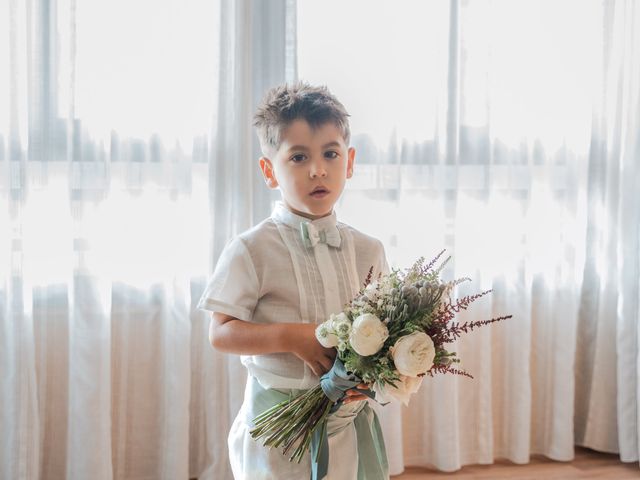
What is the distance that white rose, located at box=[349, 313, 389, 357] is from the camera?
1310mm

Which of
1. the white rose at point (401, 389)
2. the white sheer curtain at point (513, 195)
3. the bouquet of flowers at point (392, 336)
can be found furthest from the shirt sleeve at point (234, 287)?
the white sheer curtain at point (513, 195)

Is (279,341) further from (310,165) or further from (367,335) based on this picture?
(310,165)

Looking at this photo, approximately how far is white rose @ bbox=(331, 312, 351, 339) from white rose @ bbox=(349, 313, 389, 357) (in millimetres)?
26

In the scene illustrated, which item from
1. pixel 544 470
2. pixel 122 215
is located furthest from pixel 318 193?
pixel 544 470

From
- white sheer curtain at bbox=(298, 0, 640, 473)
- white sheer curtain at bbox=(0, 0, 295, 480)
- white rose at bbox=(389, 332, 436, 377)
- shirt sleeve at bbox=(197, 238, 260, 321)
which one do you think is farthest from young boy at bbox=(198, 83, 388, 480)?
white sheer curtain at bbox=(298, 0, 640, 473)

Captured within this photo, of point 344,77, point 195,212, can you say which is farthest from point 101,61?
point 344,77

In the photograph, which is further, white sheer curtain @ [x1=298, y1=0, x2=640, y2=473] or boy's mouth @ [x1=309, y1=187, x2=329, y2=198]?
white sheer curtain @ [x1=298, y1=0, x2=640, y2=473]

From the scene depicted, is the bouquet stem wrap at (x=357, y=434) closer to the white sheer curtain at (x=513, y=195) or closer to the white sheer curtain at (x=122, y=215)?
the white sheer curtain at (x=122, y=215)

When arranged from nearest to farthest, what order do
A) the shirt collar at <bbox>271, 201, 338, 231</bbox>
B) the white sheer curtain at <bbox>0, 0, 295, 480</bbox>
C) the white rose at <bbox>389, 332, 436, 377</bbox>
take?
1. the white rose at <bbox>389, 332, 436, 377</bbox>
2. the shirt collar at <bbox>271, 201, 338, 231</bbox>
3. the white sheer curtain at <bbox>0, 0, 295, 480</bbox>

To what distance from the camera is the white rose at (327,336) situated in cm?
137

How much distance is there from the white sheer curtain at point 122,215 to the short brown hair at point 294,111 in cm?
103

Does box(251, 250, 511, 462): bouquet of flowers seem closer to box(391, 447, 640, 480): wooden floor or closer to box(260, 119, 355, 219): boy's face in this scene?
box(260, 119, 355, 219): boy's face

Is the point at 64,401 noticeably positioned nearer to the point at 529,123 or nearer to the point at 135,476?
the point at 135,476

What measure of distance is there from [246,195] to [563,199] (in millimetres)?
1382
